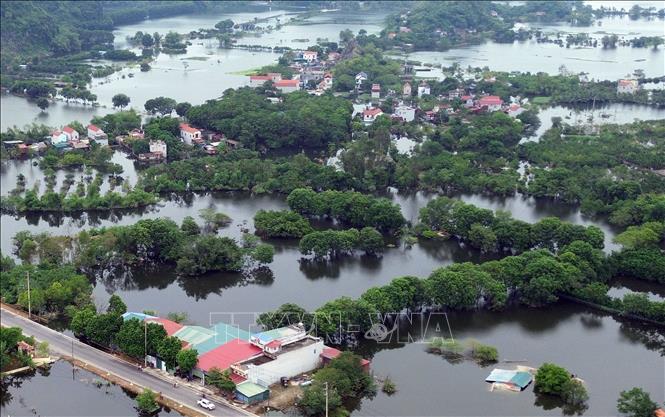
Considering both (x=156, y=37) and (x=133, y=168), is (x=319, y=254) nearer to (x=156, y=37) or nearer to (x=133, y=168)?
(x=133, y=168)

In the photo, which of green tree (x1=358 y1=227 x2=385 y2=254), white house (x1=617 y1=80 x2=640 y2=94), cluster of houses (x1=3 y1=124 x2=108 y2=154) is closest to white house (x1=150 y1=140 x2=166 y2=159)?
cluster of houses (x1=3 y1=124 x2=108 y2=154)

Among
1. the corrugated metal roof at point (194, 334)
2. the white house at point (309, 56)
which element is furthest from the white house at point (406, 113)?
the corrugated metal roof at point (194, 334)

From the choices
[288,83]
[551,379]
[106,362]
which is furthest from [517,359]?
[288,83]

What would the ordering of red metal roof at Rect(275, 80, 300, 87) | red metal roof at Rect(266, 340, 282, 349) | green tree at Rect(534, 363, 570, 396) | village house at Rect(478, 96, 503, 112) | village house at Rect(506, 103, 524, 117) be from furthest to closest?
red metal roof at Rect(275, 80, 300, 87), village house at Rect(478, 96, 503, 112), village house at Rect(506, 103, 524, 117), red metal roof at Rect(266, 340, 282, 349), green tree at Rect(534, 363, 570, 396)

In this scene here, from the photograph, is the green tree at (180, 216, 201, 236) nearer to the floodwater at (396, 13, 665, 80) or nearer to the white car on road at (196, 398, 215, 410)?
the white car on road at (196, 398, 215, 410)

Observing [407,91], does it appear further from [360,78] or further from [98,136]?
[98,136]

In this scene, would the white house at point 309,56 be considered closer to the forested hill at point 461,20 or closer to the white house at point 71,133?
Answer: the forested hill at point 461,20
